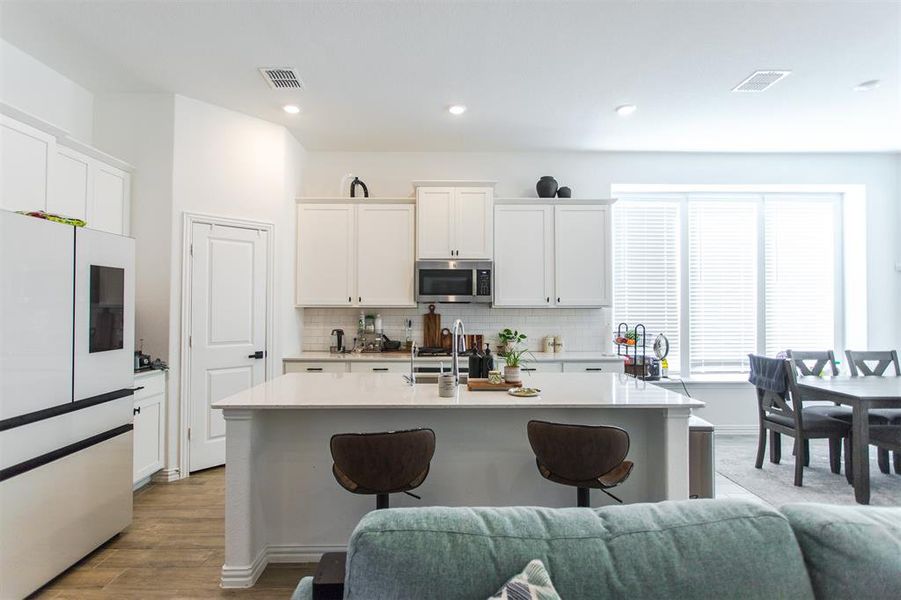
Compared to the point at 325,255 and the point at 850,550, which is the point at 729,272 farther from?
the point at 850,550

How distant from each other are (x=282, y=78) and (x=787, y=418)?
4.81 meters

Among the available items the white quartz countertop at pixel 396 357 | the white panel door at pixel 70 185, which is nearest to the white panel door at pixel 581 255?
Result: the white quartz countertop at pixel 396 357

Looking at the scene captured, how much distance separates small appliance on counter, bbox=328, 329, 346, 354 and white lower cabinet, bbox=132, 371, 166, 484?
1.62m

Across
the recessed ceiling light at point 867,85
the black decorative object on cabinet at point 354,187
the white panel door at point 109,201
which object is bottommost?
the white panel door at point 109,201

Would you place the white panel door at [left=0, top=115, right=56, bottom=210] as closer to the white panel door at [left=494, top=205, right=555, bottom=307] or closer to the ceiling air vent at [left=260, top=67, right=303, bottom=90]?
the ceiling air vent at [left=260, top=67, right=303, bottom=90]

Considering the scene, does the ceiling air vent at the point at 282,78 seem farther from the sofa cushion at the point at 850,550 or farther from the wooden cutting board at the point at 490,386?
the sofa cushion at the point at 850,550

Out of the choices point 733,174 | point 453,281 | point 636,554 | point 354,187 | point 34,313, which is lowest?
point 636,554

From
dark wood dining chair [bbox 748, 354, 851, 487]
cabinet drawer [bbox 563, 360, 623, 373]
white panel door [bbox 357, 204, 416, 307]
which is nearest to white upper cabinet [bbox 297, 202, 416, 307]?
white panel door [bbox 357, 204, 416, 307]

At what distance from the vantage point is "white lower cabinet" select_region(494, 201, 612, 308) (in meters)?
4.75

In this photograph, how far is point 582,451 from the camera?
1.93 meters

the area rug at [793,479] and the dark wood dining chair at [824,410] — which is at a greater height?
the dark wood dining chair at [824,410]

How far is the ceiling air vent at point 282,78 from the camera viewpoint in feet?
10.7

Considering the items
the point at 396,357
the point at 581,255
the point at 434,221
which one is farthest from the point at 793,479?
the point at 434,221

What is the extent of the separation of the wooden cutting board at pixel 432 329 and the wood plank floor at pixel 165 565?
2445 millimetres
